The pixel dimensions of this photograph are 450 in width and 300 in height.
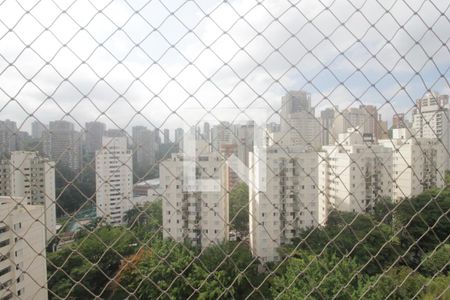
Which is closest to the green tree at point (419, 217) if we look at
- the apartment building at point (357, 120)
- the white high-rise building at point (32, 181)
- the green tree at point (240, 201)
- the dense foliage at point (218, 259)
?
the dense foliage at point (218, 259)

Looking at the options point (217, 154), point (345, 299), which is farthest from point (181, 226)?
point (345, 299)

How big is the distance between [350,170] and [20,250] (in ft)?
3.83

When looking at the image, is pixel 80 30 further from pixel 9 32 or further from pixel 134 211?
pixel 134 211

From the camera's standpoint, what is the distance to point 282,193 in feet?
5.84

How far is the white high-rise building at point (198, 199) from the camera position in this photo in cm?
95

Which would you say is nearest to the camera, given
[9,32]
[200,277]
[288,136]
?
[9,32]

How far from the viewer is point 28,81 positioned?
0.68 metres

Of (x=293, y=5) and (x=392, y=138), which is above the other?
(x=293, y=5)

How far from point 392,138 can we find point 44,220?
960 millimetres

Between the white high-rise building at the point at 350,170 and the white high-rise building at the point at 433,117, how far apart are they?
0.49 feet

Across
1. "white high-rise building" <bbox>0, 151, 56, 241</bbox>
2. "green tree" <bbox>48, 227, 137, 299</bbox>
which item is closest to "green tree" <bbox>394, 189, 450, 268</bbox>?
"green tree" <bbox>48, 227, 137, 299</bbox>

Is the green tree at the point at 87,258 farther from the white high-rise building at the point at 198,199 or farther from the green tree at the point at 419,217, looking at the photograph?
the green tree at the point at 419,217

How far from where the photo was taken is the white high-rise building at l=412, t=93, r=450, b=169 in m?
1.02

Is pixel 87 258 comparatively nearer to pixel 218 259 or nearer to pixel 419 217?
pixel 419 217
